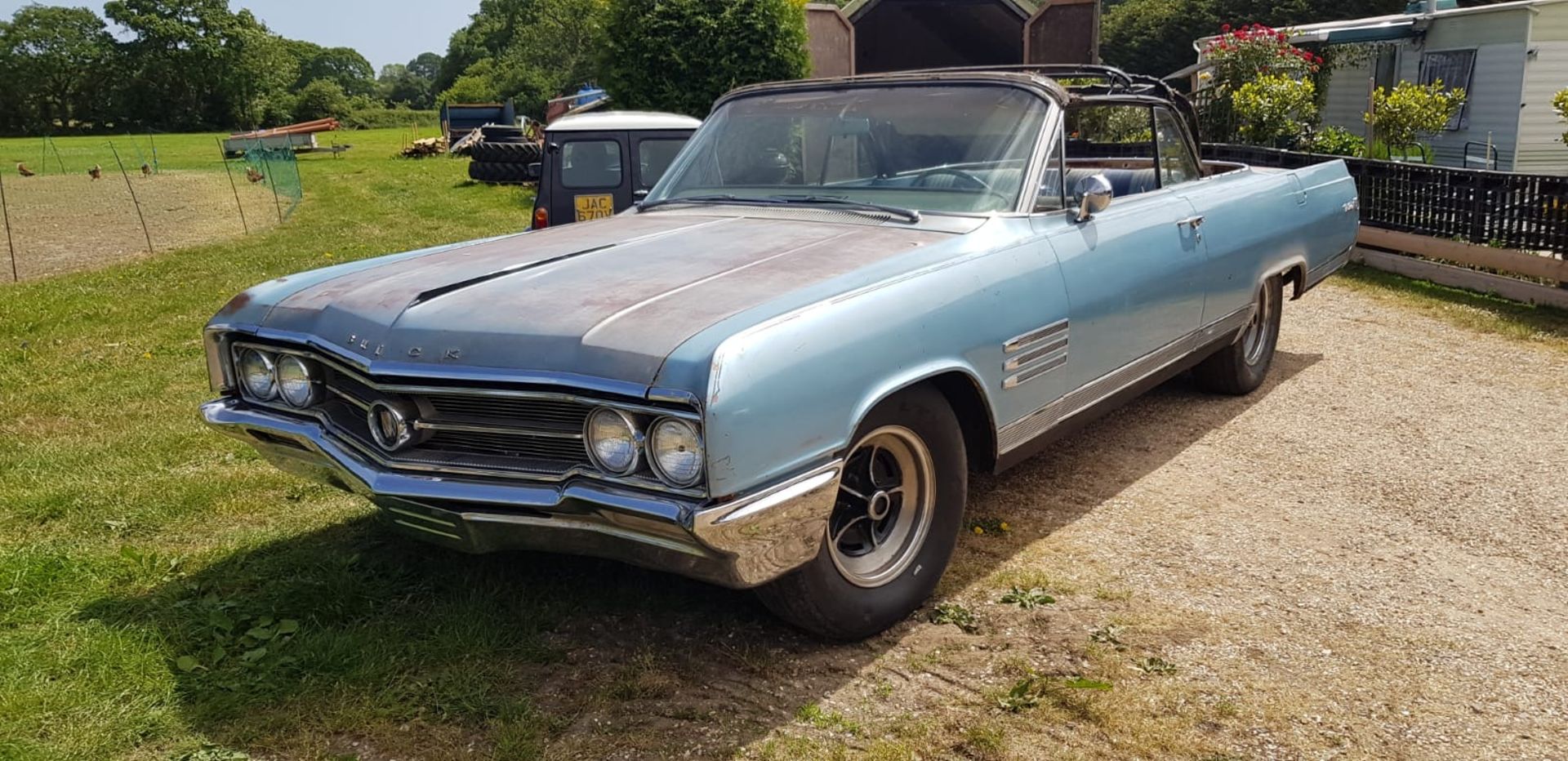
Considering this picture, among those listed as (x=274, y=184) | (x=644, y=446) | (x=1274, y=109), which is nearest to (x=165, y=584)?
(x=644, y=446)

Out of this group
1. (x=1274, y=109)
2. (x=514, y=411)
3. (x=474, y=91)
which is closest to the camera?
(x=514, y=411)

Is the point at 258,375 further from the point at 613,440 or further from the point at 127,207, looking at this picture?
the point at 127,207

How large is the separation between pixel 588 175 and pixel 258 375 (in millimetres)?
9089

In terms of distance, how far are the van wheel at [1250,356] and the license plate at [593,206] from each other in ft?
24.0

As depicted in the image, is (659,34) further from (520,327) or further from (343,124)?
(343,124)

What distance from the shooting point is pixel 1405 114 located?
12.0m

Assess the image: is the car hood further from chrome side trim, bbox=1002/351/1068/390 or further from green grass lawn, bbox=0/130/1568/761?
green grass lawn, bbox=0/130/1568/761

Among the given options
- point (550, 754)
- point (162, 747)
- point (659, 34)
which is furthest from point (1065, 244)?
point (659, 34)

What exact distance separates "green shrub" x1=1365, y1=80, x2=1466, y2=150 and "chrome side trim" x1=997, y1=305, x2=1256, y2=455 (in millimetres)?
8143

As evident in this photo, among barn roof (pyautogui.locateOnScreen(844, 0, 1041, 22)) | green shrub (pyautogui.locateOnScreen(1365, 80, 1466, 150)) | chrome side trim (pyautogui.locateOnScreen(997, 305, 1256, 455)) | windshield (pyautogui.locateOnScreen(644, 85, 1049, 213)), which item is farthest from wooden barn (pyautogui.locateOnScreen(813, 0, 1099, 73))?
windshield (pyautogui.locateOnScreen(644, 85, 1049, 213))

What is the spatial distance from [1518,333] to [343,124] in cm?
8170

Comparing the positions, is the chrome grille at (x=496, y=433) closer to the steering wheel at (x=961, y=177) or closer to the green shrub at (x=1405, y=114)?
the steering wheel at (x=961, y=177)

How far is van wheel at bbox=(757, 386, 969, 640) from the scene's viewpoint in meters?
3.15

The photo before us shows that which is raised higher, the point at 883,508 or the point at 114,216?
the point at 883,508
